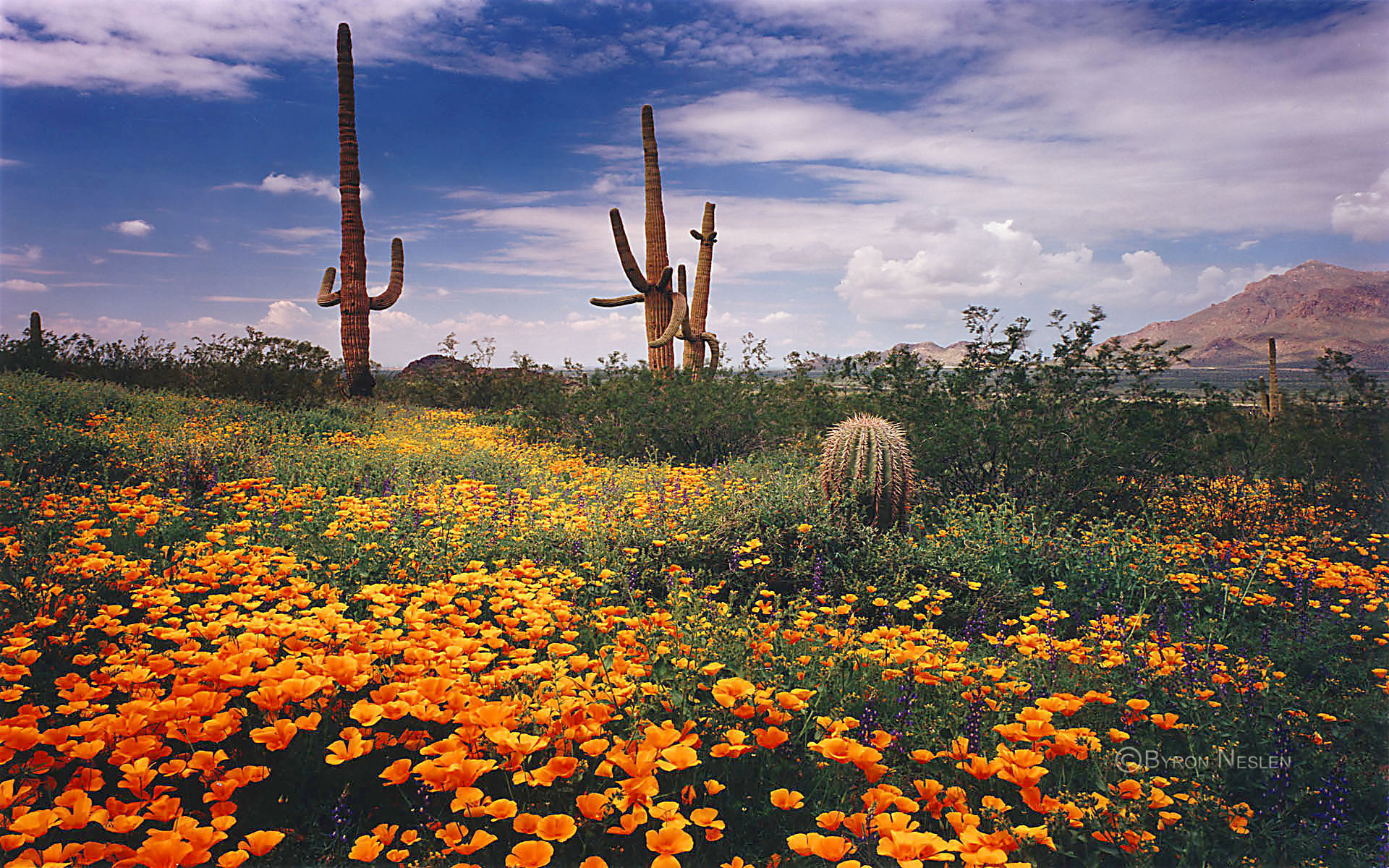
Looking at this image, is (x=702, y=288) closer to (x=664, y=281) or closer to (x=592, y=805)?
(x=664, y=281)

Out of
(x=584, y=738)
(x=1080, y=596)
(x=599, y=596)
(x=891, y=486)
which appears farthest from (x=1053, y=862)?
(x=891, y=486)

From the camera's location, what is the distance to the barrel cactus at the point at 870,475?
18.9 feet

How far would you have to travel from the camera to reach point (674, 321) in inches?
552

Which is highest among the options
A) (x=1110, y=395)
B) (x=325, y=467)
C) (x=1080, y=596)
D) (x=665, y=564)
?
(x=1110, y=395)

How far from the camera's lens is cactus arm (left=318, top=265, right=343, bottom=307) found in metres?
15.9

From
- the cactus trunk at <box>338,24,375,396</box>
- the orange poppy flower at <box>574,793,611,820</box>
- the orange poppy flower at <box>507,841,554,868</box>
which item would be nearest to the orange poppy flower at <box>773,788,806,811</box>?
the orange poppy flower at <box>574,793,611,820</box>

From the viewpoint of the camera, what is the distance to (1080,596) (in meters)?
4.88

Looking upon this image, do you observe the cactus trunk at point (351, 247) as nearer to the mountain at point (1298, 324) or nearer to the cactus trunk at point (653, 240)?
the cactus trunk at point (653, 240)

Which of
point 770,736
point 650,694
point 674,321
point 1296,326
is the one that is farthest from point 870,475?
point 1296,326

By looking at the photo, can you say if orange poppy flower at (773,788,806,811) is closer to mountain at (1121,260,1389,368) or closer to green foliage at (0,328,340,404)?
mountain at (1121,260,1389,368)

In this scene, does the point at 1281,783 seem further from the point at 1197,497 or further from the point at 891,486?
the point at 1197,497

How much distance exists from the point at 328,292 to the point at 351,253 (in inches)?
81.3

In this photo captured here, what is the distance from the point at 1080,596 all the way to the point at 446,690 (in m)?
4.26

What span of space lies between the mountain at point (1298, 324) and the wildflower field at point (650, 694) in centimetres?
267
